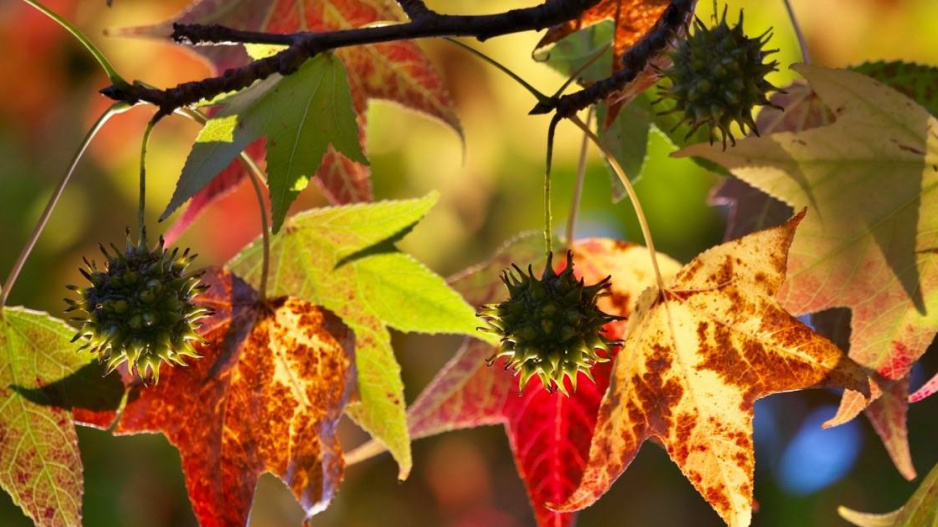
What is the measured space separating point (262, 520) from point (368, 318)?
430cm

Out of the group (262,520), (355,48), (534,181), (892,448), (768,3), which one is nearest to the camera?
(892,448)

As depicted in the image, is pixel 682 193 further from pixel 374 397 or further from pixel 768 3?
pixel 374 397

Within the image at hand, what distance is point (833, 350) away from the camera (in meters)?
0.89

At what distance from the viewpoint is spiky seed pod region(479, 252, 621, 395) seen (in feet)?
2.89

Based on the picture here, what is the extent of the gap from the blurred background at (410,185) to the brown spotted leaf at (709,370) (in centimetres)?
240

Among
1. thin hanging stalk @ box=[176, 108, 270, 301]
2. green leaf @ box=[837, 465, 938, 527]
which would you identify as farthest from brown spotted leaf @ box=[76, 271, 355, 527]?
green leaf @ box=[837, 465, 938, 527]

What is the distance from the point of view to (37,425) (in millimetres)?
1018

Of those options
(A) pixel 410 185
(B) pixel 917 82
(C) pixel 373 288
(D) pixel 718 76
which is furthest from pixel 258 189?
(A) pixel 410 185

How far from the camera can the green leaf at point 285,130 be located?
2.94 ft

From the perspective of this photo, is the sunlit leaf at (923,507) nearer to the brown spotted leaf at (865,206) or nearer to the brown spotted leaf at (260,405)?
the brown spotted leaf at (865,206)

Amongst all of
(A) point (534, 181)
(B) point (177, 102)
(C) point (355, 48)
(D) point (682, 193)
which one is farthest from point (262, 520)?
(B) point (177, 102)

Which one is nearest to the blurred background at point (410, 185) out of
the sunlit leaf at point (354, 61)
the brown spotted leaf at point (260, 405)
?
the sunlit leaf at point (354, 61)

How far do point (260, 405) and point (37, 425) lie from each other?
0.21 meters

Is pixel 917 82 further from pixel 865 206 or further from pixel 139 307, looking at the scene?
pixel 139 307
